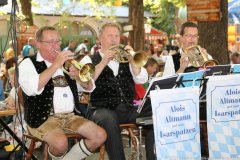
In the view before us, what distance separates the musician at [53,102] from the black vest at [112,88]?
0.30 m

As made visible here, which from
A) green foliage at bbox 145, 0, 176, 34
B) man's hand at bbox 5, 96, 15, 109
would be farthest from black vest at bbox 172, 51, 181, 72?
green foliage at bbox 145, 0, 176, 34

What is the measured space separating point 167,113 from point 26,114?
1486 millimetres

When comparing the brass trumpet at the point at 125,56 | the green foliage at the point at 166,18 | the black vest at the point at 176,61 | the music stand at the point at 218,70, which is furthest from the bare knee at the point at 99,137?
the green foliage at the point at 166,18

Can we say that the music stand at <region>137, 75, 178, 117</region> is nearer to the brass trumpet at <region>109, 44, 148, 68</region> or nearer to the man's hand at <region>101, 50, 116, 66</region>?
the man's hand at <region>101, 50, 116, 66</region>

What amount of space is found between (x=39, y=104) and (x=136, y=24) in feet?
21.7

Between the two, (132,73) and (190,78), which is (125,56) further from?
(190,78)

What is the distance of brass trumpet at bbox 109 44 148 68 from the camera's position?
4.65 metres

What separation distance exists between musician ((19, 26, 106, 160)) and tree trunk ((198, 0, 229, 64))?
2.77 metres

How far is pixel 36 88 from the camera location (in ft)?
13.4

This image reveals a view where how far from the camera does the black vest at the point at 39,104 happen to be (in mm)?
4273

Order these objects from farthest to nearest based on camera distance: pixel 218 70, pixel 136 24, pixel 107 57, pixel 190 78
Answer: pixel 136 24
pixel 107 57
pixel 218 70
pixel 190 78

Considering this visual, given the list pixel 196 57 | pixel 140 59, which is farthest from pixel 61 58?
pixel 196 57

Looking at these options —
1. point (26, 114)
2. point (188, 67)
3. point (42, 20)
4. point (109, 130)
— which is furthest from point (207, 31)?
point (42, 20)

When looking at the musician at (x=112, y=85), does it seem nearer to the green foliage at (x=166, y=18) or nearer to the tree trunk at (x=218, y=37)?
the tree trunk at (x=218, y=37)
